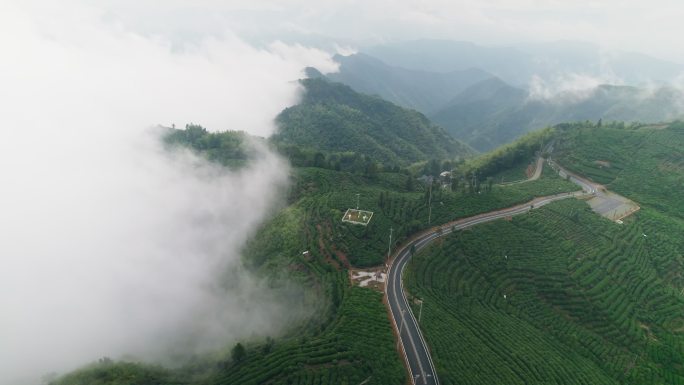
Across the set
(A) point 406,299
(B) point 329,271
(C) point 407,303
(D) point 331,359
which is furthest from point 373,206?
(D) point 331,359

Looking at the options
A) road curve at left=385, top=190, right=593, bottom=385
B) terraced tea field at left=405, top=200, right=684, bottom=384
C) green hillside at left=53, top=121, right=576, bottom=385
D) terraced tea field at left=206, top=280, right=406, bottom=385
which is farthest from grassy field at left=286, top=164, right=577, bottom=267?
terraced tea field at left=206, top=280, right=406, bottom=385

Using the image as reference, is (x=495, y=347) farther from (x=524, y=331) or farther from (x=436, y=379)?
(x=436, y=379)

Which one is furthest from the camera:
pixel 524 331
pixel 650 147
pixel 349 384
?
pixel 650 147

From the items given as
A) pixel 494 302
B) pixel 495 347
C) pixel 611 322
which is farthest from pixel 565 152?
pixel 495 347

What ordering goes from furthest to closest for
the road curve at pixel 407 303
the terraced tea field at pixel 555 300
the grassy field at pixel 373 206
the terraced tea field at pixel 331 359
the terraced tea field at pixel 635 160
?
the terraced tea field at pixel 635 160 → the grassy field at pixel 373 206 → the terraced tea field at pixel 555 300 → the road curve at pixel 407 303 → the terraced tea field at pixel 331 359

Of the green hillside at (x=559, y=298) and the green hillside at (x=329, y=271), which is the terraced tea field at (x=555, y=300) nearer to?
the green hillside at (x=559, y=298)

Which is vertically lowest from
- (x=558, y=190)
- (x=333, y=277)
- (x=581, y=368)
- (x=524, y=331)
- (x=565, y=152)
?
(x=581, y=368)

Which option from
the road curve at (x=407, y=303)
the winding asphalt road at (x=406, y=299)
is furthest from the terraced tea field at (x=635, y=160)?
the road curve at (x=407, y=303)
